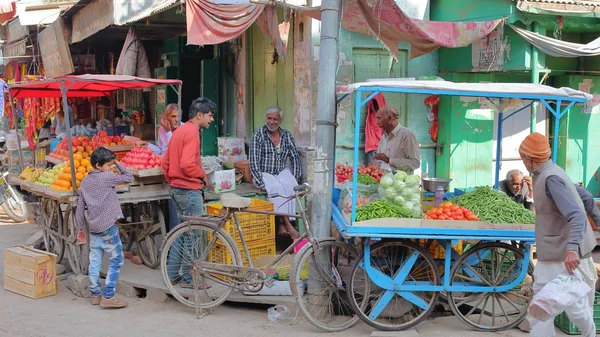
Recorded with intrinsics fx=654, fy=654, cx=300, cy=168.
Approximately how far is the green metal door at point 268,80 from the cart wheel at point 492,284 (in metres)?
3.77

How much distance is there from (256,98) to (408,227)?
16.0 ft

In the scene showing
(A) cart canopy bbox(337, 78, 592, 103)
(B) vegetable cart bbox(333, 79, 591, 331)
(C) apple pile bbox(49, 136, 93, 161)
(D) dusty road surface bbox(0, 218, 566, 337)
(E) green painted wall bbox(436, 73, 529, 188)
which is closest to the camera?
(A) cart canopy bbox(337, 78, 592, 103)

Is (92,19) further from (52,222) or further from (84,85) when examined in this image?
(52,222)

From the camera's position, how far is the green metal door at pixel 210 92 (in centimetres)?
1063

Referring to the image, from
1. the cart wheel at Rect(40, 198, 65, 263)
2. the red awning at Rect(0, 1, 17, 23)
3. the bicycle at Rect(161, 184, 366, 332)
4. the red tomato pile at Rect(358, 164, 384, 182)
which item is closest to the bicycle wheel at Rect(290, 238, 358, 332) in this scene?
the bicycle at Rect(161, 184, 366, 332)

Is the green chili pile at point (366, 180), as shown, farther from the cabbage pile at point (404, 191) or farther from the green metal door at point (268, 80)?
the green metal door at point (268, 80)

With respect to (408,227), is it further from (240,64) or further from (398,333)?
(240,64)

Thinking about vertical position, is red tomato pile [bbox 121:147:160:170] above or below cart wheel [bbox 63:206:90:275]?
above

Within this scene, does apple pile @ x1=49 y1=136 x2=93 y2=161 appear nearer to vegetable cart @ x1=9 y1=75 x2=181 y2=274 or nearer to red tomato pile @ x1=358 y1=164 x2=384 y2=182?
vegetable cart @ x1=9 y1=75 x2=181 y2=274

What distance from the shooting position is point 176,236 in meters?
6.48

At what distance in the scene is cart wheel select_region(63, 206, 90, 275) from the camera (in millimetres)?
7321

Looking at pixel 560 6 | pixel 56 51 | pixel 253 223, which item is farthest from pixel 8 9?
pixel 560 6

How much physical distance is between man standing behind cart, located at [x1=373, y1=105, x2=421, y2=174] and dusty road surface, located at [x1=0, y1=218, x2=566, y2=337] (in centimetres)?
169

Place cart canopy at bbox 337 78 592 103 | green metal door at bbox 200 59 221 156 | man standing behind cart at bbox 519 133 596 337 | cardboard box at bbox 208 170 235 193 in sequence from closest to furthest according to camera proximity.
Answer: man standing behind cart at bbox 519 133 596 337 → cart canopy at bbox 337 78 592 103 → cardboard box at bbox 208 170 235 193 → green metal door at bbox 200 59 221 156
